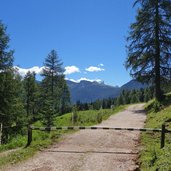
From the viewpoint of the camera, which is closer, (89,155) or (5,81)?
(89,155)

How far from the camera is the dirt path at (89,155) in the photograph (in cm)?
1170

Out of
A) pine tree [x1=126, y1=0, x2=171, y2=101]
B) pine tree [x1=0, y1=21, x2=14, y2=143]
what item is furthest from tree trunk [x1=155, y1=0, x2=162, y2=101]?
pine tree [x1=0, y1=21, x2=14, y2=143]

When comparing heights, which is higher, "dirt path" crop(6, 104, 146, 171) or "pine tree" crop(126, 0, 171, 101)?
"pine tree" crop(126, 0, 171, 101)

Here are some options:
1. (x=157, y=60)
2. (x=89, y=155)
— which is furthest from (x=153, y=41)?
(x=89, y=155)

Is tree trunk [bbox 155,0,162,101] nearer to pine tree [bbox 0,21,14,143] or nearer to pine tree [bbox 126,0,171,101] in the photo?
pine tree [bbox 126,0,171,101]

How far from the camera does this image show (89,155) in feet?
44.5

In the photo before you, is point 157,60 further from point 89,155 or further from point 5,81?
point 89,155

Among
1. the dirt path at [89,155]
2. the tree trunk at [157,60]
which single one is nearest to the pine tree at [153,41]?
the tree trunk at [157,60]

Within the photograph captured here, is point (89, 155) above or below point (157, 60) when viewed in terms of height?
below

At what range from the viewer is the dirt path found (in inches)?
461

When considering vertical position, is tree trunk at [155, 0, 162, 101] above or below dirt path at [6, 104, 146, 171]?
above

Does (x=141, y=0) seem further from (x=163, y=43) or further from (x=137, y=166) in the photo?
(x=137, y=166)

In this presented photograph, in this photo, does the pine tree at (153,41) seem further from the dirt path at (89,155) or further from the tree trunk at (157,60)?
the dirt path at (89,155)

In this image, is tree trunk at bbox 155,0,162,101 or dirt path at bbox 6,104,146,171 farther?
tree trunk at bbox 155,0,162,101
